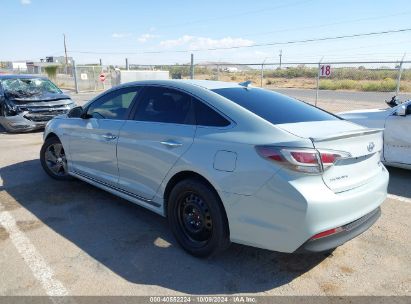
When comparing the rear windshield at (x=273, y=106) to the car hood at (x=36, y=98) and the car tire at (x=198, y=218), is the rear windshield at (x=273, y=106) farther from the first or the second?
the car hood at (x=36, y=98)

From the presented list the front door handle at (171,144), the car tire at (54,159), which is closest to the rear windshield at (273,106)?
the front door handle at (171,144)

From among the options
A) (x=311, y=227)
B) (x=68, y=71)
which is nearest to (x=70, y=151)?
(x=311, y=227)

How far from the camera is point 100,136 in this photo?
4.34 metres

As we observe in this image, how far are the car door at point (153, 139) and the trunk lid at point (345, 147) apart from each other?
99 centimetres

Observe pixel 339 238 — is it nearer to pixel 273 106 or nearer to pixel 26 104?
pixel 273 106

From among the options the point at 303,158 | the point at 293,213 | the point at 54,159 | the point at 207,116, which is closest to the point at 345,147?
the point at 303,158

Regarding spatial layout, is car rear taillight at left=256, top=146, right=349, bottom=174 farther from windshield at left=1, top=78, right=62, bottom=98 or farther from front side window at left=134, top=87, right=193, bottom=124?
windshield at left=1, top=78, right=62, bottom=98

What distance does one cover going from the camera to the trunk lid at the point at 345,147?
2758mm

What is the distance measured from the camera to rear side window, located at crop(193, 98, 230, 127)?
317cm

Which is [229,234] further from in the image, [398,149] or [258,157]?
[398,149]

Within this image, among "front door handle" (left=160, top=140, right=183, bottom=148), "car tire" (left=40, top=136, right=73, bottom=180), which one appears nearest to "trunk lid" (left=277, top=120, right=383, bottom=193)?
"front door handle" (left=160, top=140, right=183, bottom=148)

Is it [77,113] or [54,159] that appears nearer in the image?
[77,113]

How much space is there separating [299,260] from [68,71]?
42.6 metres

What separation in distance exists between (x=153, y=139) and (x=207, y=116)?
25.8 inches
